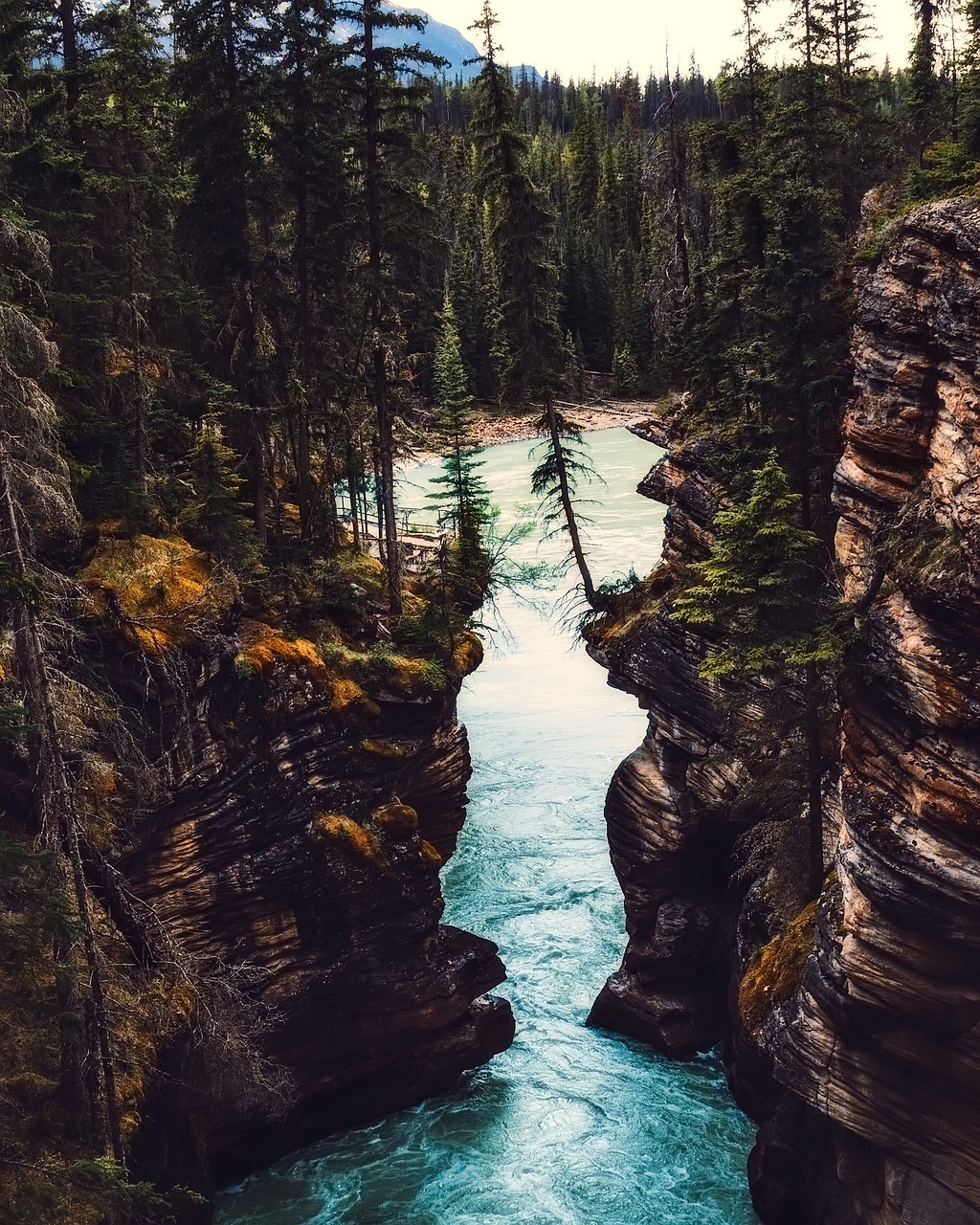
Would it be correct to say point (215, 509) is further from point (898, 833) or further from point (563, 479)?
point (898, 833)

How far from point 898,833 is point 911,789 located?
0.59 meters

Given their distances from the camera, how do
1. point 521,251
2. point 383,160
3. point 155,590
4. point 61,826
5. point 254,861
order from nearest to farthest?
point 61,826 → point 155,590 → point 254,861 → point 383,160 → point 521,251

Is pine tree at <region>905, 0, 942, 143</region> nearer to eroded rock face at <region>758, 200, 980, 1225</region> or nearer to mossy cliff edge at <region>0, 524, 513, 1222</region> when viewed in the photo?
eroded rock face at <region>758, 200, 980, 1225</region>

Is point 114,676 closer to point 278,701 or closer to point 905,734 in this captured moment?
point 278,701

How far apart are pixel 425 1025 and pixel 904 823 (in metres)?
12.6

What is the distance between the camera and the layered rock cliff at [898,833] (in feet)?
41.4

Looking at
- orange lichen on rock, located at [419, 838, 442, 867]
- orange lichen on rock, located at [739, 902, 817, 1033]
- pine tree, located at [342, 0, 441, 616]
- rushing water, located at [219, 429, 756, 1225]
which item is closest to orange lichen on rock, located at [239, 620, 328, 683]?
pine tree, located at [342, 0, 441, 616]

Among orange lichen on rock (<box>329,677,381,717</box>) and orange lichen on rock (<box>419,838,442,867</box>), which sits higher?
orange lichen on rock (<box>329,677,381,717</box>)

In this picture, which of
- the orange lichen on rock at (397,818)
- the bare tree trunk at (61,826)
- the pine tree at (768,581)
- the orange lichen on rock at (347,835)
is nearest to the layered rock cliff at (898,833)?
the pine tree at (768,581)

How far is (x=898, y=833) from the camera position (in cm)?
1299

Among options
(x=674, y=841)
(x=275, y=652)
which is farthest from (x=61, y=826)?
(x=674, y=841)

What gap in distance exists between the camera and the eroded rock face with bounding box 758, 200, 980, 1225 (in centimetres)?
1254

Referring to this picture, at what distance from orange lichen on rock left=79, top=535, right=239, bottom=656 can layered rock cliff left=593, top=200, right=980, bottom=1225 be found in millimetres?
10943

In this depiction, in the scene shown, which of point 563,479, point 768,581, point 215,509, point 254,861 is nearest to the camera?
point 768,581
